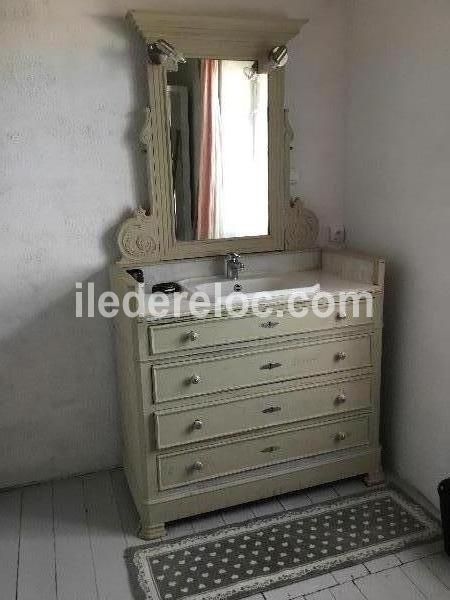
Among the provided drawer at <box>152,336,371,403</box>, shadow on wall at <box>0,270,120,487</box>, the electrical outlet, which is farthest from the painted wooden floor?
the electrical outlet

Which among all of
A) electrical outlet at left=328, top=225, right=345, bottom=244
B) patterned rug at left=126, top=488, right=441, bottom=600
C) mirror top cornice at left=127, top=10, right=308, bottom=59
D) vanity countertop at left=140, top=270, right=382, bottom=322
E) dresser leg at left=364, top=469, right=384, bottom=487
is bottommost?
patterned rug at left=126, top=488, right=441, bottom=600

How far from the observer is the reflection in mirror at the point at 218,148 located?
7.57ft

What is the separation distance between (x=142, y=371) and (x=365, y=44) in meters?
1.73

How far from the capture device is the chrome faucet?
239cm

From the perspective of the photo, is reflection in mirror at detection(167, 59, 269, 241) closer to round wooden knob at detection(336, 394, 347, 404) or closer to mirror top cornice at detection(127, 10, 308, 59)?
mirror top cornice at detection(127, 10, 308, 59)

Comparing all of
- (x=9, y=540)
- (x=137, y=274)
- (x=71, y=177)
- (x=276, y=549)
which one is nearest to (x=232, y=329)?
(x=137, y=274)

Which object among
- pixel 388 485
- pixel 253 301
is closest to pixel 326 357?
pixel 253 301

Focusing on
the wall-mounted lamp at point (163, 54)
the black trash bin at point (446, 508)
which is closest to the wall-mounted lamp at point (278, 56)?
the wall-mounted lamp at point (163, 54)

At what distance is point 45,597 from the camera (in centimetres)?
183

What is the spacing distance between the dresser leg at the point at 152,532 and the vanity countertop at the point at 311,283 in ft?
2.72

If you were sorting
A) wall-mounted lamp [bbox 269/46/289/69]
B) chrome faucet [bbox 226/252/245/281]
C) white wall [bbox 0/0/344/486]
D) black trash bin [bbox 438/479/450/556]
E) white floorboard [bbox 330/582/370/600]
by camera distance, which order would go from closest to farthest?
1. white floorboard [bbox 330/582/370/600]
2. black trash bin [bbox 438/479/450/556]
3. white wall [bbox 0/0/344/486]
4. wall-mounted lamp [bbox 269/46/289/69]
5. chrome faucet [bbox 226/252/245/281]

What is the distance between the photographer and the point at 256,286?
2.45m

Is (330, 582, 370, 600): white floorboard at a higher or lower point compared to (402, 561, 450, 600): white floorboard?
lower

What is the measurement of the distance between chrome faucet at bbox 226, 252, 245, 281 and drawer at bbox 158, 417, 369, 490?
2.31 ft
